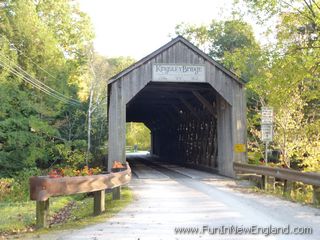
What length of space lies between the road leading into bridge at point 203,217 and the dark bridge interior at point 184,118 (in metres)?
6.86

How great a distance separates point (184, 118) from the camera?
74.1 feet

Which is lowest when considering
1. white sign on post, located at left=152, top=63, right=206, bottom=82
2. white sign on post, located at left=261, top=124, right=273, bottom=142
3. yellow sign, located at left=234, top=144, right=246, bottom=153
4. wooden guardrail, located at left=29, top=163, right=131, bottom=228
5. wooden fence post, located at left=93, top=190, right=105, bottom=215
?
wooden fence post, located at left=93, top=190, right=105, bottom=215

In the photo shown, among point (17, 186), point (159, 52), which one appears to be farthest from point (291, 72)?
point (17, 186)

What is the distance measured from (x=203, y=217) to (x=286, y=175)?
4001 mm

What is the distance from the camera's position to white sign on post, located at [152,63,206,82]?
14.3 m

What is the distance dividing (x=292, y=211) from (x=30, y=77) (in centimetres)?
1857

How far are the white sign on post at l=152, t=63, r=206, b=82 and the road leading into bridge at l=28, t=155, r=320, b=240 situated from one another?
16.2 ft

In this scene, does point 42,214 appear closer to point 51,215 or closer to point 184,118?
point 51,215

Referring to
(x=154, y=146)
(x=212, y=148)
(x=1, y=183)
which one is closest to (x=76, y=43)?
(x=154, y=146)

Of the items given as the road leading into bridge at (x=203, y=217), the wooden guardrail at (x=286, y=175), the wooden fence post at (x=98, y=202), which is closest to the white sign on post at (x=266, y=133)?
the wooden guardrail at (x=286, y=175)

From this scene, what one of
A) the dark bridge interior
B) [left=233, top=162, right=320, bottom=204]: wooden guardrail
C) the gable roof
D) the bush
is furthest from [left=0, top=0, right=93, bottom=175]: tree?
[left=233, top=162, right=320, bottom=204]: wooden guardrail

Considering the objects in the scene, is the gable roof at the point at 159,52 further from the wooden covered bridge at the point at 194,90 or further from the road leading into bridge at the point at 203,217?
the road leading into bridge at the point at 203,217

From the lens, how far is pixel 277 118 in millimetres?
17047

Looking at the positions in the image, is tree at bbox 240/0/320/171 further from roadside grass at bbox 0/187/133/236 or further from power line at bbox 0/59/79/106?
power line at bbox 0/59/79/106
